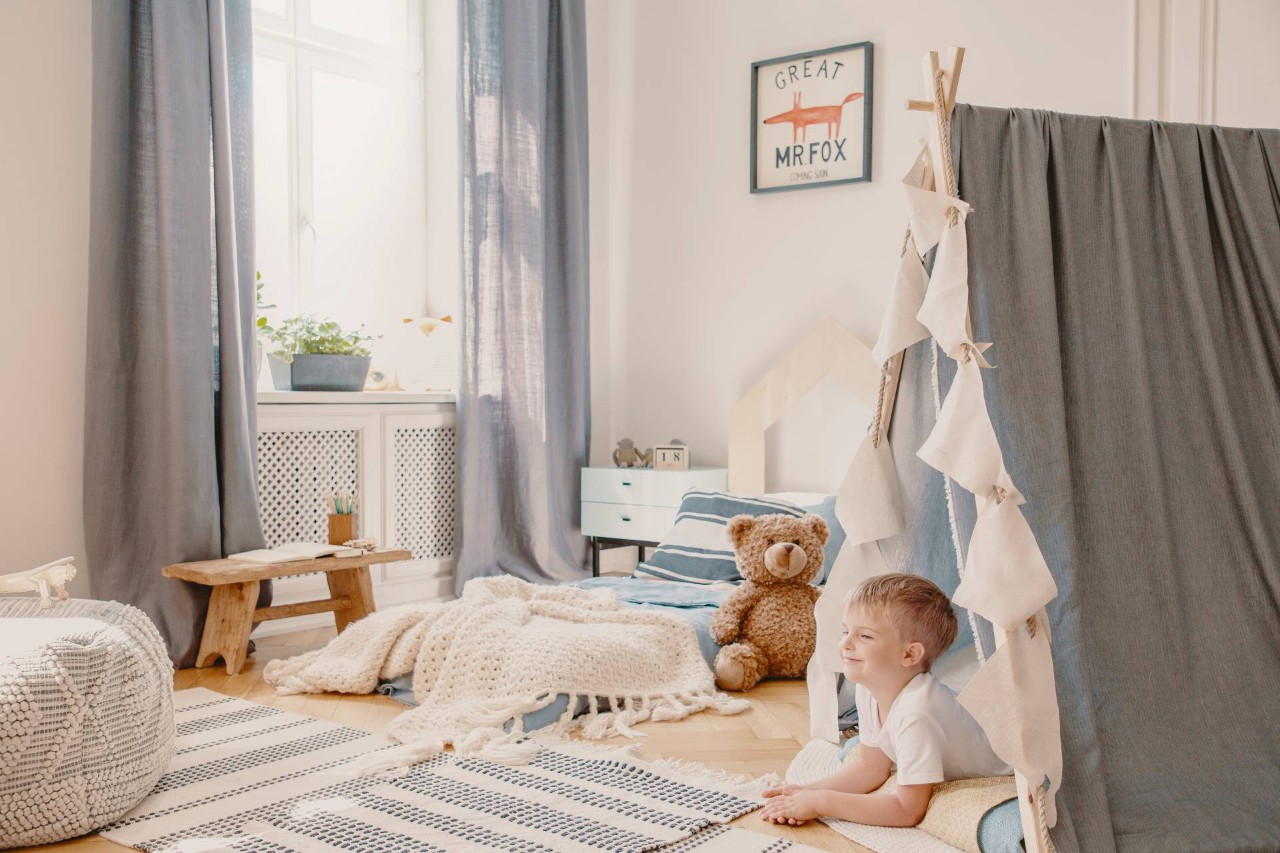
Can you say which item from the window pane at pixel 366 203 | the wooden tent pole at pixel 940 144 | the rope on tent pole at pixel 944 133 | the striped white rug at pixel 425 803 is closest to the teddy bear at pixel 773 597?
the striped white rug at pixel 425 803

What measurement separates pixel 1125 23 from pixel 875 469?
212 centimetres

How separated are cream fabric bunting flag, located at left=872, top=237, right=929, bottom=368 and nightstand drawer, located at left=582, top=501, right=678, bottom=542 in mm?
2107

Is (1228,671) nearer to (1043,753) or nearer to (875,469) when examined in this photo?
(1043,753)

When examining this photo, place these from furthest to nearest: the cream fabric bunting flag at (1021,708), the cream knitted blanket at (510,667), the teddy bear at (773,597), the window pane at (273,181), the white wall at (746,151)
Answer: the window pane at (273,181) < the white wall at (746,151) < the teddy bear at (773,597) < the cream knitted blanket at (510,667) < the cream fabric bunting flag at (1021,708)

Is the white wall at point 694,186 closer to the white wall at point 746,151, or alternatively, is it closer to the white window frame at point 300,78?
the white wall at point 746,151

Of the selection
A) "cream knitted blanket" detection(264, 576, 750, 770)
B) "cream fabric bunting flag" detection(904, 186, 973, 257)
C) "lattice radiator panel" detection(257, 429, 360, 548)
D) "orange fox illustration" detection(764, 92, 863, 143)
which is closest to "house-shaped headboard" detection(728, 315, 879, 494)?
"orange fox illustration" detection(764, 92, 863, 143)

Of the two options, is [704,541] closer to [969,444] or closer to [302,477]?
[302,477]

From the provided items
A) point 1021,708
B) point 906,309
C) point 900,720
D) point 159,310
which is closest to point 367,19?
point 159,310

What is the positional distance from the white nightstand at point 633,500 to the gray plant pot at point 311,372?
39.4 inches

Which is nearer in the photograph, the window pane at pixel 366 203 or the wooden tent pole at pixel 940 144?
the wooden tent pole at pixel 940 144

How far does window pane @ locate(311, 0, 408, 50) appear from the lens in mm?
3975

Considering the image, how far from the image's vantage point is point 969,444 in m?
1.55

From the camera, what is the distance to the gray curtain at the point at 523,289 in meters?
3.98

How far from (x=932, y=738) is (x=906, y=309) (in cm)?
68
